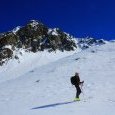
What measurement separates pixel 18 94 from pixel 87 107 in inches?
482

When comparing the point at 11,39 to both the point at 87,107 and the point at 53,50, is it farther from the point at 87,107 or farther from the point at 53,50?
the point at 87,107

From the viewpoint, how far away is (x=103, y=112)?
20.5 metres

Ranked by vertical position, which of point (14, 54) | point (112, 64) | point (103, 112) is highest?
point (14, 54)

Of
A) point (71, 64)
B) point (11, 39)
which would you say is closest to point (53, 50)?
point (11, 39)

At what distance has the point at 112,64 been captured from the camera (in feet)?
138

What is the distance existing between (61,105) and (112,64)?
19154 mm

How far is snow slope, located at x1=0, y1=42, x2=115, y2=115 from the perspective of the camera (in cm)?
2256

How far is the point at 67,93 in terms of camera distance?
30.2 metres

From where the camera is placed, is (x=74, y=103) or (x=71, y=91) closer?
(x=74, y=103)

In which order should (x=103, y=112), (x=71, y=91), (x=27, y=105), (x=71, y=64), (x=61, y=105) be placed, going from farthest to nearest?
1. (x=71, y=64)
2. (x=71, y=91)
3. (x=27, y=105)
4. (x=61, y=105)
5. (x=103, y=112)

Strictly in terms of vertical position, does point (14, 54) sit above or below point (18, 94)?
above

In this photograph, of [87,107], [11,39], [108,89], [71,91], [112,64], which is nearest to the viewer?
[87,107]

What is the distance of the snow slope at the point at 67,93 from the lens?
2256 centimetres

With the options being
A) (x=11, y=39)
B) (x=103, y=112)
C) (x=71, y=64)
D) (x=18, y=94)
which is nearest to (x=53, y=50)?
(x=11, y=39)
